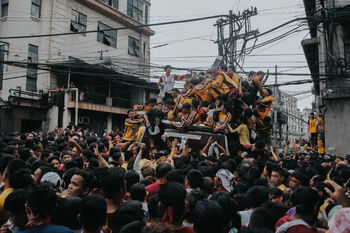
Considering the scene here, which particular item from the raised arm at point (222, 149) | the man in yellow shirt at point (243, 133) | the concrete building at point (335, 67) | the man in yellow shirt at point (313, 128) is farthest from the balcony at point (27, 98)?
the concrete building at point (335, 67)

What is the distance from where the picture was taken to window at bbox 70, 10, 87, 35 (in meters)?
21.9

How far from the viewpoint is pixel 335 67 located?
1345cm

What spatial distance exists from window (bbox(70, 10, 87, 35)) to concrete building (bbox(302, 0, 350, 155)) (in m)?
17.2

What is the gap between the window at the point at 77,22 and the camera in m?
21.9

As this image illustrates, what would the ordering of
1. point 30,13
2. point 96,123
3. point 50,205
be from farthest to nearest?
point 96,123 → point 30,13 → point 50,205

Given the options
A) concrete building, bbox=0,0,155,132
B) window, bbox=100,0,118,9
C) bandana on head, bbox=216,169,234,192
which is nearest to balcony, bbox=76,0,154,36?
concrete building, bbox=0,0,155,132

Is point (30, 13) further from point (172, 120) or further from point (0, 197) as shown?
point (0, 197)

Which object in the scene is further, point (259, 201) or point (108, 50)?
A: point (108, 50)

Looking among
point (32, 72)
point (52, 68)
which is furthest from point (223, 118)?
point (32, 72)

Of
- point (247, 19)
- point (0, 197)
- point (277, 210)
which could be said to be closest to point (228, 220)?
point (277, 210)

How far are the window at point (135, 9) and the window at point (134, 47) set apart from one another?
7.60 feet

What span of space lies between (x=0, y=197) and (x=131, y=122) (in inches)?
294

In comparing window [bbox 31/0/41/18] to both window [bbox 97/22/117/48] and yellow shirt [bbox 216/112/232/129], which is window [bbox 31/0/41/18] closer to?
window [bbox 97/22/117/48]

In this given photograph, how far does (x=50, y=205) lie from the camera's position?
2.45 m
